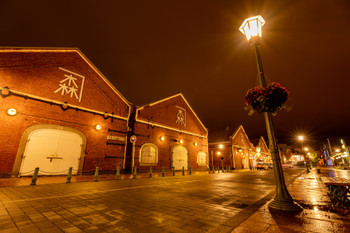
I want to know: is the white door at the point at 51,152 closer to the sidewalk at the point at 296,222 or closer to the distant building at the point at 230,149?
the sidewalk at the point at 296,222

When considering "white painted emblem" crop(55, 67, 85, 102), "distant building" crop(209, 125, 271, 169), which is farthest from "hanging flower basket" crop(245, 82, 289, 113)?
"distant building" crop(209, 125, 271, 169)

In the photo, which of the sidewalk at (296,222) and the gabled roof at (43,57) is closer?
the sidewalk at (296,222)

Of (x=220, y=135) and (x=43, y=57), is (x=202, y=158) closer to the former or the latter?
(x=220, y=135)

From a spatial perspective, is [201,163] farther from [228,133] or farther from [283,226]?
[283,226]

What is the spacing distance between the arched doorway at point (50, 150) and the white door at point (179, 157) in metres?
10.7

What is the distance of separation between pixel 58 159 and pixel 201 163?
58.6 feet

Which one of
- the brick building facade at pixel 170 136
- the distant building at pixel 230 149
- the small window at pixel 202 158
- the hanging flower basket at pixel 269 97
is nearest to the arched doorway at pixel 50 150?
the brick building facade at pixel 170 136

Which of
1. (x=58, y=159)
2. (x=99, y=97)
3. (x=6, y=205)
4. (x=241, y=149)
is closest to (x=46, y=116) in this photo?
(x=58, y=159)

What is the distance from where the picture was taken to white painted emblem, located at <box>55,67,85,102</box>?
12.9 m

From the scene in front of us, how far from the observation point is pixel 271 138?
14.2 feet

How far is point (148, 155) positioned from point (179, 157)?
16.6ft

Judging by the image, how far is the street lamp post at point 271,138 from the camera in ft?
12.7

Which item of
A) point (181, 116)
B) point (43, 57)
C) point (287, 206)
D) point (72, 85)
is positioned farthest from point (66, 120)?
point (287, 206)

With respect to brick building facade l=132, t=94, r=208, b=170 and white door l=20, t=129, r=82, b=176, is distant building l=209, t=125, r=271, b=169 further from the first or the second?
white door l=20, t=129, r=82, b=176
